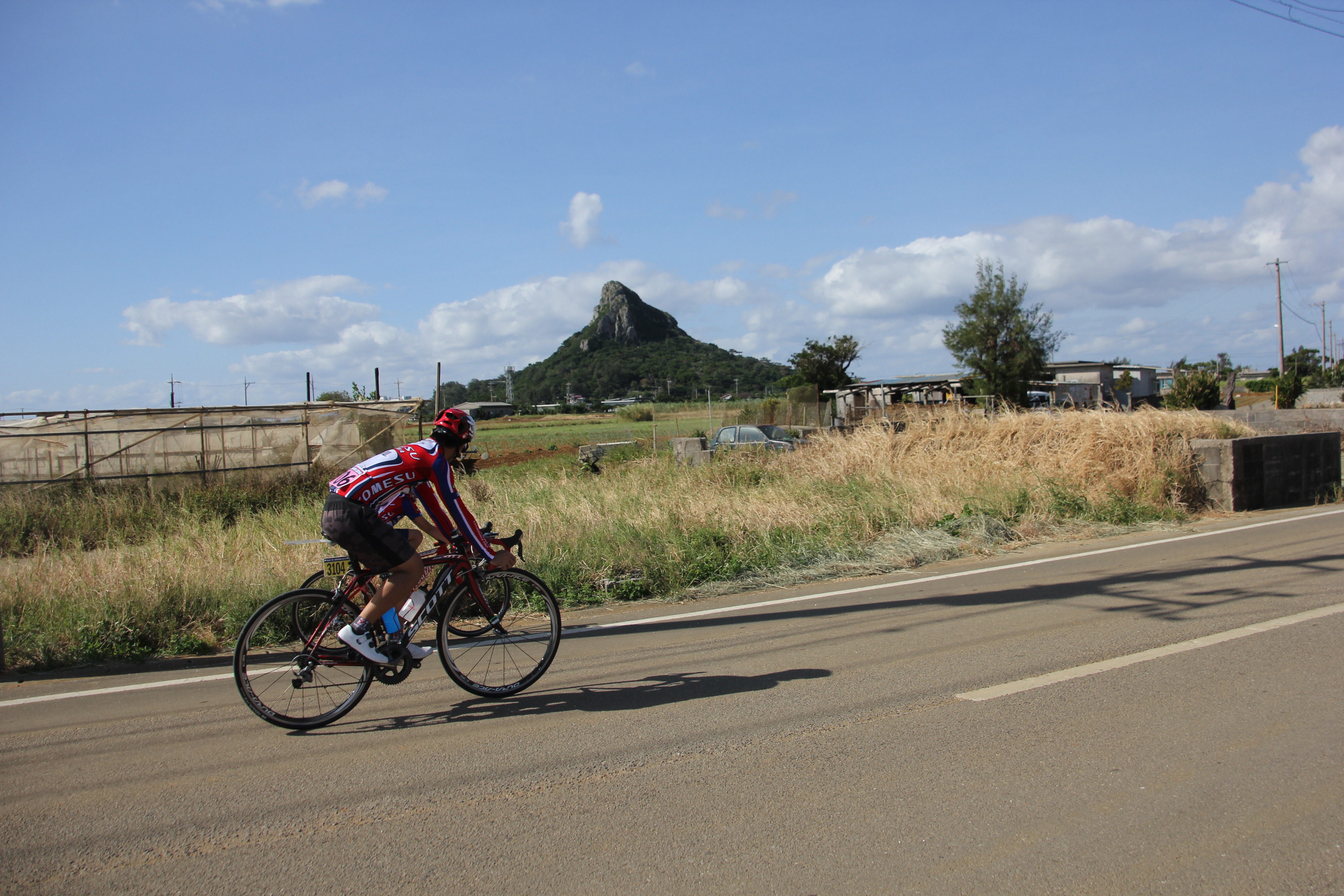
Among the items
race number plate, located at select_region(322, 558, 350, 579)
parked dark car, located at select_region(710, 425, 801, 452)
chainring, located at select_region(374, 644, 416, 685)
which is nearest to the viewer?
chainring, located at select_region(374, 644, 416, 685)

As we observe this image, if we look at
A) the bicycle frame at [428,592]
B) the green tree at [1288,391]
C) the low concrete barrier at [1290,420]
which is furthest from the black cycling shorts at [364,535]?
the green tree at [1288,391]

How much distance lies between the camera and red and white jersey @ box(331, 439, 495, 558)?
191 inches

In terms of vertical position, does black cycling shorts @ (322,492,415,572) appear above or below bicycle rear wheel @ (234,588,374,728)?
above

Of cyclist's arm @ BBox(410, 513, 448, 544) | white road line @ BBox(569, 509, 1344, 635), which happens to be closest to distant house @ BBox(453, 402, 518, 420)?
white road line @ BBox(569, 509, 1344, 635)

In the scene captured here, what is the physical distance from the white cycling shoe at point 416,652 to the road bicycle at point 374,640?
0.09ft

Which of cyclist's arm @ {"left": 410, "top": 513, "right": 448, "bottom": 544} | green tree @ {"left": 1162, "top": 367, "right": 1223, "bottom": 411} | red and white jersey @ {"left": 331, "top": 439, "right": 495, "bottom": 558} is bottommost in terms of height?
cyclist's arm @ {"left": 410, "top": 513, "right": 448, "bottom": 544}

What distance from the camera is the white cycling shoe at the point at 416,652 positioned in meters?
5.05

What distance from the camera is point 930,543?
1046cm

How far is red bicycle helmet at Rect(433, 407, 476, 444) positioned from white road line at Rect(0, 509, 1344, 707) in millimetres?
2423

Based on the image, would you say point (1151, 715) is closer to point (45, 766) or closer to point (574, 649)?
point (574, 649)

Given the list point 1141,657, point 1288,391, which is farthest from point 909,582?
point 1288,391

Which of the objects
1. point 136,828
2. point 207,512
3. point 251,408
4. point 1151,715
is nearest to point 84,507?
point 207,512

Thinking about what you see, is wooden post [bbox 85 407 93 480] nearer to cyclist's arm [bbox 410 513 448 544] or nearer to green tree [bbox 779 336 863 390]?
cyclist's arm [bbox 410 513 448 544]

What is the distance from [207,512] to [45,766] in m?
11.7
